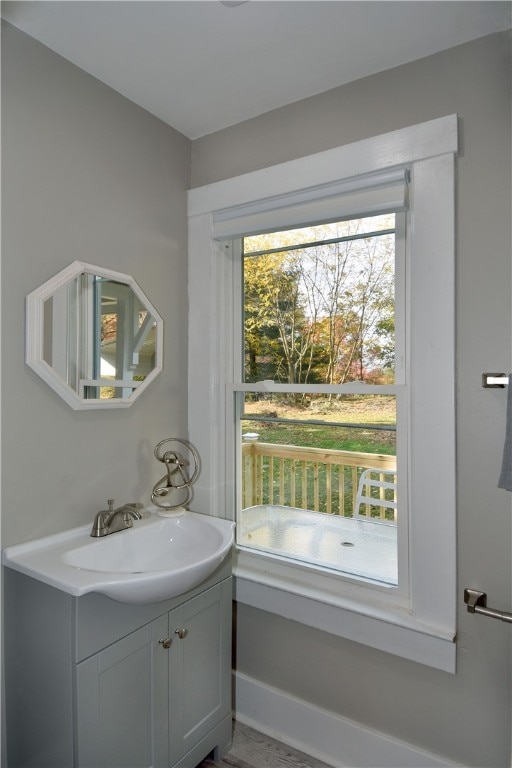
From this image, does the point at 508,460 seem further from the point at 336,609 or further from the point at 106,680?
the point at 106,680

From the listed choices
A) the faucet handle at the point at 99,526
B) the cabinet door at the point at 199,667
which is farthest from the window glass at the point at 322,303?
the cabinet door at the point at 199,667

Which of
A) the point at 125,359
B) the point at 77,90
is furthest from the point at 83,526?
the point at 77,90

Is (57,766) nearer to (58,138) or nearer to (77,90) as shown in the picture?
(58,138)

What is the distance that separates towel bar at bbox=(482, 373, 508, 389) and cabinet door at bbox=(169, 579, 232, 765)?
115 cm

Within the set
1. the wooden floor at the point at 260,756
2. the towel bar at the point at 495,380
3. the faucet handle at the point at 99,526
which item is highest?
the towel bar at the point at 495,380

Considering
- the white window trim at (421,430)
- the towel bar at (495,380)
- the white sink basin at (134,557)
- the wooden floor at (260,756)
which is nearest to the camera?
the white sink basin at (134,557)

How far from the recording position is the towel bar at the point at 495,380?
1.31 meters

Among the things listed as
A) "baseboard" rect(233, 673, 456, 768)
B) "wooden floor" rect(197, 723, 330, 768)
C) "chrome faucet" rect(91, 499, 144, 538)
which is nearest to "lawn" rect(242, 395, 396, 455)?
"chrome faucet" rect(91, 499, 144, 538)

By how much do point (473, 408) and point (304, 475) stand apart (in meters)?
0.70

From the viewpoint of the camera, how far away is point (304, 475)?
183cm

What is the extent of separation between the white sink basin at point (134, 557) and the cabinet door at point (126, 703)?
0.19 meters

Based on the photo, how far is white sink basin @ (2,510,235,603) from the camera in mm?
1185

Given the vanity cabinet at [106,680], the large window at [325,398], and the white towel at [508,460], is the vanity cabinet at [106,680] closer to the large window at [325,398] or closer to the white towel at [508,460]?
the large window at [325,398]

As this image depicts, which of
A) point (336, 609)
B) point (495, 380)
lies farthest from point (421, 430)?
point (336, 609)
